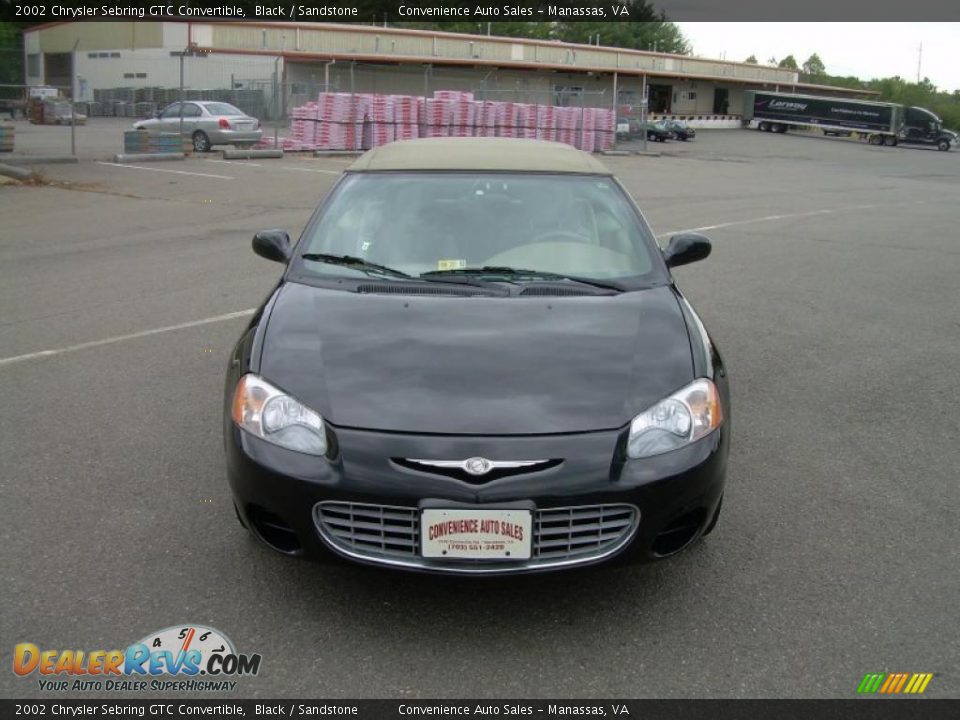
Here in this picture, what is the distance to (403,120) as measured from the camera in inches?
1176

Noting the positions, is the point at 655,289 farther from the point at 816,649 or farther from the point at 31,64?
the point at 31,64

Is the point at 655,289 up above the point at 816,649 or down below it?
above

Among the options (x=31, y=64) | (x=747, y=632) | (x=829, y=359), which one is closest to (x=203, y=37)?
(x=31, y=64)

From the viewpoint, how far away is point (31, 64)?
6381 cm

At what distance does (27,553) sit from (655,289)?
8.95 feet

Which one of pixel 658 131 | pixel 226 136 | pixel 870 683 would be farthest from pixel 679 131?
pixel 870 683

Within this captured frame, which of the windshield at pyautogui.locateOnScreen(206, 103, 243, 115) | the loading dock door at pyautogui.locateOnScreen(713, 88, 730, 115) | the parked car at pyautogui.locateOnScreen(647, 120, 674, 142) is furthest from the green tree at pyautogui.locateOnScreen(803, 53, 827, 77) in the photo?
the windshield at pyautogui.locateOnScreen(206, 103, 243, 115)

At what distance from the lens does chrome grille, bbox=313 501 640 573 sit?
2998mm

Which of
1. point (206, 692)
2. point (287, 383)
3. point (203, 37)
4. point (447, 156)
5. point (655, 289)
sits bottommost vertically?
point (206, 692)

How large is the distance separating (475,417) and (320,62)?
50112 millimetres

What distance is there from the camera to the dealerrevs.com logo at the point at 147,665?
9.30 feet

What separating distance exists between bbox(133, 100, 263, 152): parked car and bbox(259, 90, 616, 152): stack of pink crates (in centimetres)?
139

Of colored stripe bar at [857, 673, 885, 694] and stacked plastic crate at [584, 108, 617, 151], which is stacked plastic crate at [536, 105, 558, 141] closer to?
stacked plastic crate at [584, 108, 617, 151]

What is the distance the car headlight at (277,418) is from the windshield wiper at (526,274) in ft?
3.59
